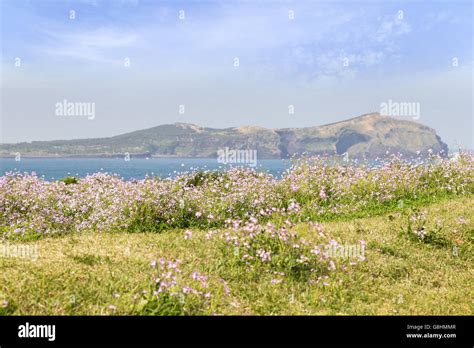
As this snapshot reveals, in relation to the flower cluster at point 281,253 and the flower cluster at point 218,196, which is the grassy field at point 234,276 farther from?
the flower cluster at point 218,196

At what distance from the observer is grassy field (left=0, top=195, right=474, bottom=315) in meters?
5.88

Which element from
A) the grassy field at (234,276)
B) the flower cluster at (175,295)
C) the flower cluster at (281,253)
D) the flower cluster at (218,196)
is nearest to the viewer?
the flower cluster at (175,295)

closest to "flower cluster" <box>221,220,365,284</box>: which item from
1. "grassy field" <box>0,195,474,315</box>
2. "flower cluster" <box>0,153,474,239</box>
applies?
"grassy field" <box>0,195,474,315</box>

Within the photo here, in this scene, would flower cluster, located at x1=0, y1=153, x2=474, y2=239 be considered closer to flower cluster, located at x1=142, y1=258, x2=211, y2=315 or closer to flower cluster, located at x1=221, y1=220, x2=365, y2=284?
flower cluster, located at x1=221, y1=220, x2=365, y2=284

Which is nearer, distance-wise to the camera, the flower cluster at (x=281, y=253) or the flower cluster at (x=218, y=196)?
the flower cluster at (x=281, y=253)

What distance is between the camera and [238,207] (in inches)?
494

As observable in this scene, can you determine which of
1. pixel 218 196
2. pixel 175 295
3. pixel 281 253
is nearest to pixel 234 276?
pixel 281 253

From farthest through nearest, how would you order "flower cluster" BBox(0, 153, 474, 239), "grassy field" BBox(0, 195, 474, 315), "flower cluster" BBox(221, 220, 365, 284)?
"flower cluster" BBox(0, 153, 474, 239), "flower cluster" BBox(221, 220, 365, 284), "grassy field" BBox(0, 195, 474, 315)

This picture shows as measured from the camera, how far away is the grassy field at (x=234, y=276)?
588 cm

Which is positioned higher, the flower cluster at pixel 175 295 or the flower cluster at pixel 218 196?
the flower cluster at pixel 218 196

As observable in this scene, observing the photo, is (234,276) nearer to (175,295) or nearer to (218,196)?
(175,295)

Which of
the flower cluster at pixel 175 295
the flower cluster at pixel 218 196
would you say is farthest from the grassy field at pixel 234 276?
the flower cluster at pixel 218 196

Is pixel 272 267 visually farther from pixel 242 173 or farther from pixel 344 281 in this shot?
pixel 242 173

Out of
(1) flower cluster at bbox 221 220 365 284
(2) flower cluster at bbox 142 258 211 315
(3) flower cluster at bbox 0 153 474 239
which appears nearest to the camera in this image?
(2) flower cluster at bbox 142 258 211 315
